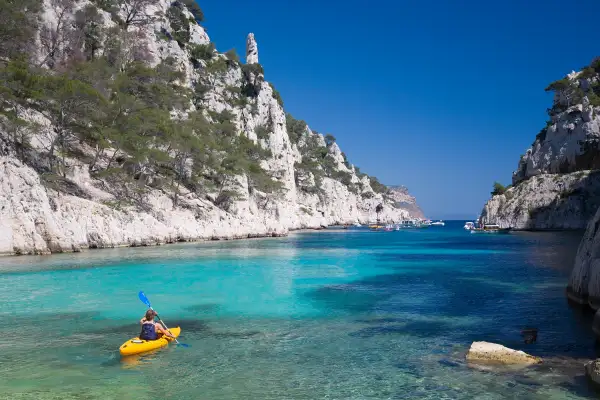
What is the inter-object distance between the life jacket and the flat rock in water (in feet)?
22.7

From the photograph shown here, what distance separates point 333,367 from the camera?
31.2ft

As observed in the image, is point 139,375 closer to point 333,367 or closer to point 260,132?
point 333,367

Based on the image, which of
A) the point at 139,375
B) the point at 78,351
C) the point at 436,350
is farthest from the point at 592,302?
the point at 78,351

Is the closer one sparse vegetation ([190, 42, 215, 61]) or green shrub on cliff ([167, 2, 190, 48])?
green shrub on cliff ([167, 2, 190, 48])

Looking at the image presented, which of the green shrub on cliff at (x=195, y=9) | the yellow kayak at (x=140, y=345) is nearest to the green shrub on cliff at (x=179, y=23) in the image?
the green shrub on cliff at (x=195, y=9)

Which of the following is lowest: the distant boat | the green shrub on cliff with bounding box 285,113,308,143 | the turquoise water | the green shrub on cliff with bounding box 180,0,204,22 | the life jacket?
the turquoise water

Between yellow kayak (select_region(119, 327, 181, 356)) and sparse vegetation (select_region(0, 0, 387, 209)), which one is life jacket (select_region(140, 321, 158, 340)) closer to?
yellow kayak (select_region(119, 327, 181, 356))

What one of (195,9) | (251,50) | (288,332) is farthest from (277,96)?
(288,332)

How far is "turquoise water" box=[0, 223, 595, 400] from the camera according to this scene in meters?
8.43

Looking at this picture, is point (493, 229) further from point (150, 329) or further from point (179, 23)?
point (150, 329)

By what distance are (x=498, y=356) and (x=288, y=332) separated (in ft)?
17.3

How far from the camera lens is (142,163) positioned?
4700cm

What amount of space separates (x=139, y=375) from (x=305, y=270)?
1808cm

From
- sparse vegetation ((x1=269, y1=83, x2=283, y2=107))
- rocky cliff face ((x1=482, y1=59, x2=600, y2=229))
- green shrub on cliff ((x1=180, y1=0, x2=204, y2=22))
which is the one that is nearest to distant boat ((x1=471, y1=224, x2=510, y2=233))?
rocky cliff face ((x1=482, y1=59, x2=600, y2=229))
